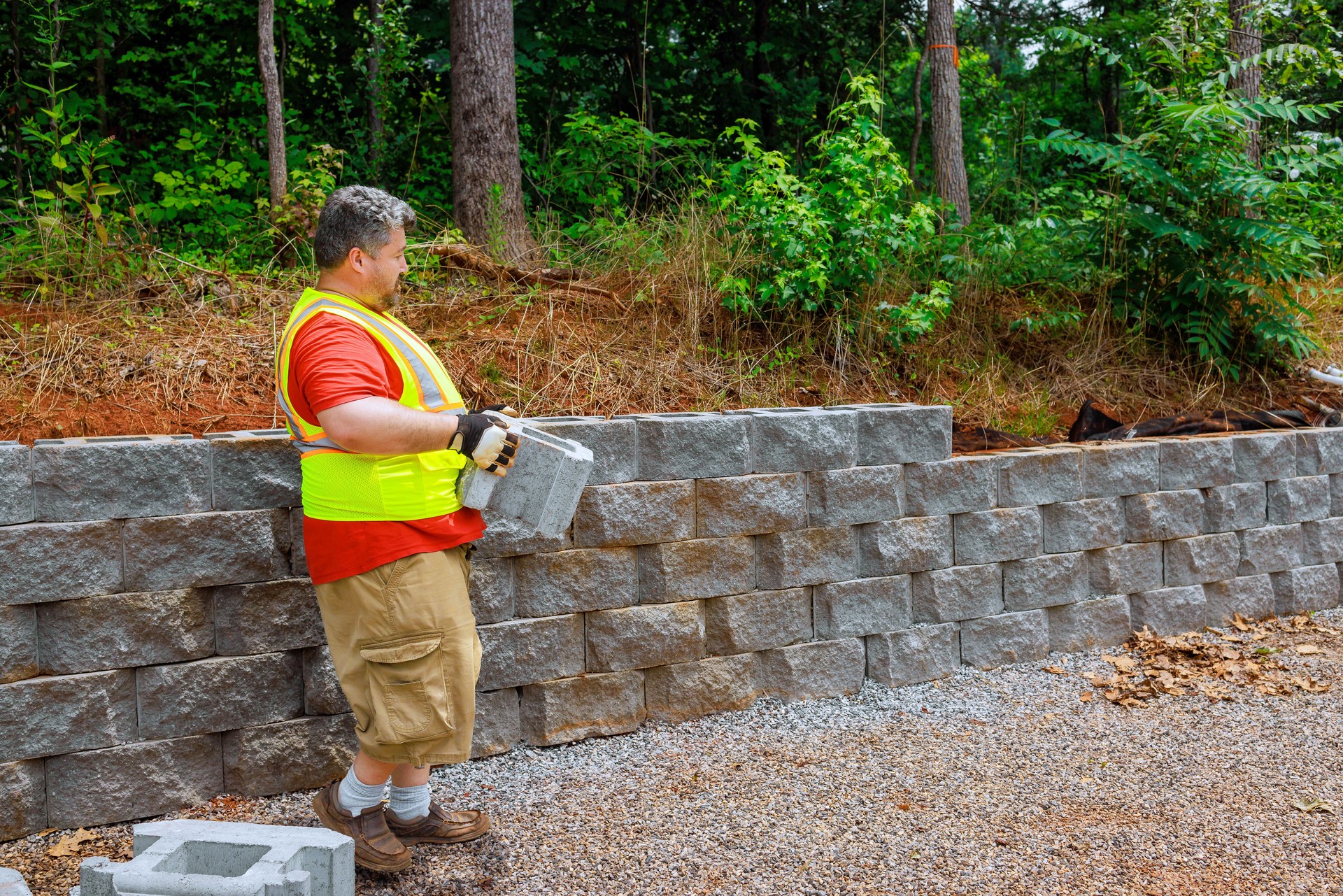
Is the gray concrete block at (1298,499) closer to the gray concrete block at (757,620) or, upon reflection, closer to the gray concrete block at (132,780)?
the gray concrete block at (757,620)

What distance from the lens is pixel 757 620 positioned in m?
4.40

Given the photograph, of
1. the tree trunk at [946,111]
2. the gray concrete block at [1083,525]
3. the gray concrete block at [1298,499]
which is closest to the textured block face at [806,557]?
the gray concrete block at [1083,525]

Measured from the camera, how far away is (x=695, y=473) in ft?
13.8

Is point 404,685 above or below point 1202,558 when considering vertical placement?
above

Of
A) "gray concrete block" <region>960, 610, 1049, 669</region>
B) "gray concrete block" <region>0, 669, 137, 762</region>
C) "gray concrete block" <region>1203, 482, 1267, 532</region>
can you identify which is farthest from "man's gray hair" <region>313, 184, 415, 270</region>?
"gray concrete block" <region>1203, 482, 1267, 532</region>

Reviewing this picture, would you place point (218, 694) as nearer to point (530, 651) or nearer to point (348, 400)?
point (530, 651)

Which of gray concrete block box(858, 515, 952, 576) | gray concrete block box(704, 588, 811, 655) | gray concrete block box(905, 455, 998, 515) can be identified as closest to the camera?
gray concrete block box(704, 588, 811, 655)

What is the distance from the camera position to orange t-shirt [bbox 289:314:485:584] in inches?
105

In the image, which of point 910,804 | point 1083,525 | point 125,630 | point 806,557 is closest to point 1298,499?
point 1083,525

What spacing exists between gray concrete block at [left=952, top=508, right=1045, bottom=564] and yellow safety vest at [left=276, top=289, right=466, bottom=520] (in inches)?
111

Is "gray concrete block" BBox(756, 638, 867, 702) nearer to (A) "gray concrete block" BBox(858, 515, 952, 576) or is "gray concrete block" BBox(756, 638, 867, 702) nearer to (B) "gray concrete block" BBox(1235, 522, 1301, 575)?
(A) "gray concrete block" BBox(858, 515, 952, 576)

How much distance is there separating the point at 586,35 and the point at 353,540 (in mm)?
8098

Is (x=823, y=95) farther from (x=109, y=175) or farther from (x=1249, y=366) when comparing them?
(x=109, y=175)

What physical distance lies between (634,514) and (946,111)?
6.26 meters
